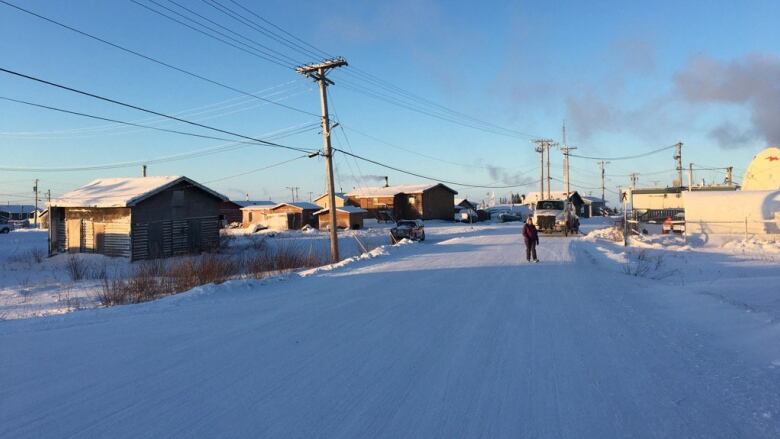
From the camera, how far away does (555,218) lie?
119 ft

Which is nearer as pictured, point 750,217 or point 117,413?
point 117,413

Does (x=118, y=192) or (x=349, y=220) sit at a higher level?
(x=118, y=192)

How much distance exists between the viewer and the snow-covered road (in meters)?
4.55

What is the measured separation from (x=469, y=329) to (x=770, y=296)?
7477mm

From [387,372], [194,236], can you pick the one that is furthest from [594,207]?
[387,372]

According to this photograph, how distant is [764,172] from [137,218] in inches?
1764

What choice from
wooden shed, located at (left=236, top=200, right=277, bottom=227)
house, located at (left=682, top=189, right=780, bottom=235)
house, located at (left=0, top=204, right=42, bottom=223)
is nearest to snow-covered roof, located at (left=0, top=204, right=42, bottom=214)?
house, located at (left=0, top=204, right=42, bottom=223)

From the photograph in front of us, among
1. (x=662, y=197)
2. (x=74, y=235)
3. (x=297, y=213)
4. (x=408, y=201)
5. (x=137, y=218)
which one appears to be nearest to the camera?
(x=137, y=218)

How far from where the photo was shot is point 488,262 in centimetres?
1930

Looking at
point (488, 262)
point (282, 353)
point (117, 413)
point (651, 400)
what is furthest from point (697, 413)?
point (488, 262)

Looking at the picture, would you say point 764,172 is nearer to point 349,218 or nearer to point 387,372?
point 349,218

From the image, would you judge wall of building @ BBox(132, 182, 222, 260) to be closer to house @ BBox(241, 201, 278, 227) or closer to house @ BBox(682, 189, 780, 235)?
house @ BBox(682, 189, 780, 235)

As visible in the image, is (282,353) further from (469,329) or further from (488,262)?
(488,262)

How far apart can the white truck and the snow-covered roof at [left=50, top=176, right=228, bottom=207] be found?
22429 mm
